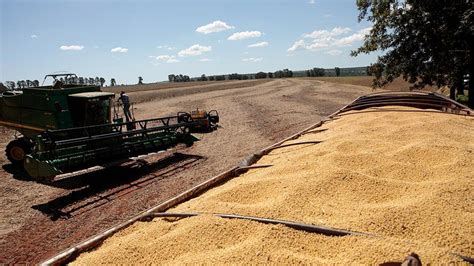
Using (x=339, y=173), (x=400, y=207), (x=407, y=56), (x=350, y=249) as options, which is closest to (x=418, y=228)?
(x=400, y=207)

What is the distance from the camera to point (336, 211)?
3648mm

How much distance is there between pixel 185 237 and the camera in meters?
3.44

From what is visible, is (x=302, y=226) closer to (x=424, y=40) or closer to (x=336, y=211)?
(x=336, y=211)

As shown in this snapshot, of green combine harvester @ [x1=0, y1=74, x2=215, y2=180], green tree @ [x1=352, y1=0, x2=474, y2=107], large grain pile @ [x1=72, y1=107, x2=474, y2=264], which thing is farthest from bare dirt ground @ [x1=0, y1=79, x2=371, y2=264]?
green tree @ [x1=352, y1=0, x2=474, y2=107]

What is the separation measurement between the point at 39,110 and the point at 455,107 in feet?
40.6

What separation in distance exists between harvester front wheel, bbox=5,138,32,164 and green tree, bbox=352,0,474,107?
48.1ft

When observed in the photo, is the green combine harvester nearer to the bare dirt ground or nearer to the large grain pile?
the bare dirt ground

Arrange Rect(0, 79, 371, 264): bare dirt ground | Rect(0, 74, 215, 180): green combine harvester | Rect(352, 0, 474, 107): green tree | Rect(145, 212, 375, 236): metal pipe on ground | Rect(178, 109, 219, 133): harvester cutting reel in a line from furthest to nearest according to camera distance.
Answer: Rect(178, 109, 219, 133): harvester cutting reel → Rect(352, 0, 474, 107): green tree → Rect(0, 74, 215, 180): green combine harvester → Rect(0, 79, 371, 264): bare dirt ground → Rect(145, 212, 375, 236): metal pipe on ground

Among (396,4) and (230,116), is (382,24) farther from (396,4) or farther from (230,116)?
(230,116)

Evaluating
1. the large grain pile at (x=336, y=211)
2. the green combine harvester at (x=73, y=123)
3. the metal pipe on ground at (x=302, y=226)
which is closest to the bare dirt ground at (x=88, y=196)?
the green combine harvester at (x=73, y=123)

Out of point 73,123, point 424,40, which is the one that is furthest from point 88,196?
point 424,40

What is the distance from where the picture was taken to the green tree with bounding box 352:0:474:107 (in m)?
12.7

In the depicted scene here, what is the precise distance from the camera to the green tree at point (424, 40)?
1271 centimetres

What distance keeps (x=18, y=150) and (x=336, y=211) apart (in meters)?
10.6
